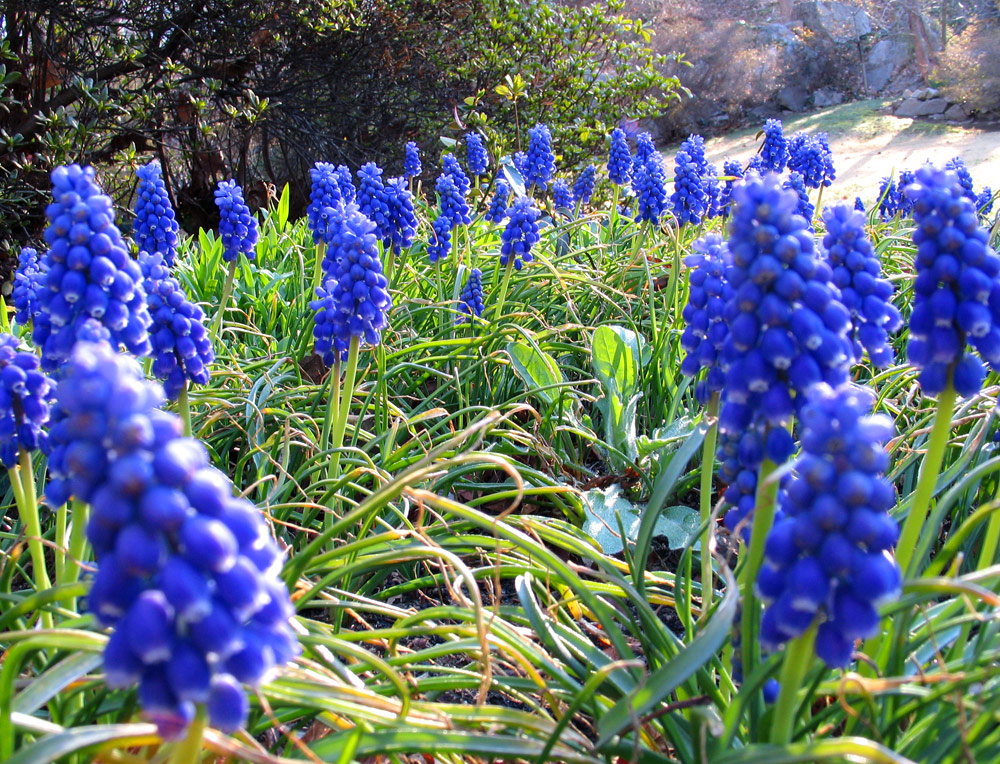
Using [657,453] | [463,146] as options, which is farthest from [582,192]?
[657,453]

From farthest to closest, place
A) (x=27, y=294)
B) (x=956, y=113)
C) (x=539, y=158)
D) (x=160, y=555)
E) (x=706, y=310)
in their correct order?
(x=956, y=113), (x=539, y=158), (x=27, y=294), (x=706, y=310), (x=160, y=555)

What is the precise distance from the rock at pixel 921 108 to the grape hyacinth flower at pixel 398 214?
94.9 feet

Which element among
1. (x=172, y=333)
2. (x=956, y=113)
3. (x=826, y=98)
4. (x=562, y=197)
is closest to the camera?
(x=172, y=333)

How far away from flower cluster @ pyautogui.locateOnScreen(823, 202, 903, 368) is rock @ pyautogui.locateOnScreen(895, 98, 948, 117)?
30.8 meters

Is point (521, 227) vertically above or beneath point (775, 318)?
above

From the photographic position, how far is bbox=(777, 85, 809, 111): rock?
32.5 metres

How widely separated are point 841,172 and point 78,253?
2087 cm

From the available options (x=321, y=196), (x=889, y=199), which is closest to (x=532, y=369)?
(x=321, y=196)

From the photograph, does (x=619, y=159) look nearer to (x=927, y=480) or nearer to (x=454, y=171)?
(x=454, y=171)

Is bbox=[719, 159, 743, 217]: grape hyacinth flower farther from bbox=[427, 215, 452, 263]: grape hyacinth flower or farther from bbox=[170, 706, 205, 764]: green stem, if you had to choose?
bbox=[170, 706, 205, 764]: green stem

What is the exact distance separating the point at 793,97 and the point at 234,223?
1294 inches

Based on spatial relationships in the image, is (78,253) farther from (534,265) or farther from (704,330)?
(534,265)

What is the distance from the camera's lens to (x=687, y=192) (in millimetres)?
5699

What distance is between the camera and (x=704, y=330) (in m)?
2.68
